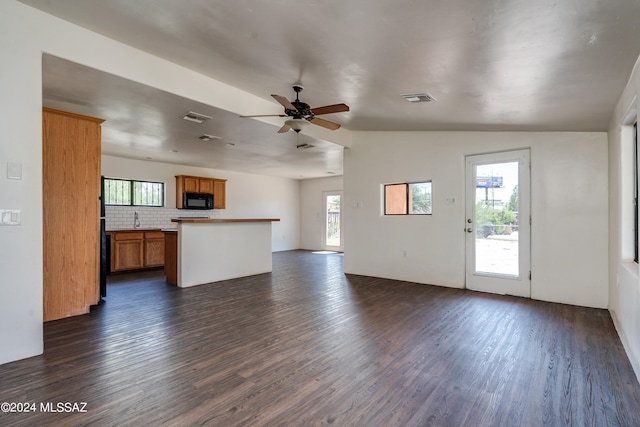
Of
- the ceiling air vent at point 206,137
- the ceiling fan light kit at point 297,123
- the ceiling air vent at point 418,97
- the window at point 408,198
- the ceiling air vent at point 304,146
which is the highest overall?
the ceiling air vent at point 418,97

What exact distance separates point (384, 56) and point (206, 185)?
22.0 ft

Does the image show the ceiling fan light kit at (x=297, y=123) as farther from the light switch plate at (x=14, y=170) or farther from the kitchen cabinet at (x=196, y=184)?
the kitchen cabinet at (x=196, y=184)

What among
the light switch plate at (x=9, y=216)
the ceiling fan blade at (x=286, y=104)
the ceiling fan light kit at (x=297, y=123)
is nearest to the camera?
the light switch plate at (x=9, y=216)

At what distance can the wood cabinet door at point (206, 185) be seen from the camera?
825 centimetres

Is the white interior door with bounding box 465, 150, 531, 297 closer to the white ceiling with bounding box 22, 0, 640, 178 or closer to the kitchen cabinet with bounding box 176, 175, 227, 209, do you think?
the white ceiling with bounding box 22, 0, 640, 178

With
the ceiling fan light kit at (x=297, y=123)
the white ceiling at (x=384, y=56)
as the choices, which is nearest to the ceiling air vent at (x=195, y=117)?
the white ceiling at (x=384, y=56)

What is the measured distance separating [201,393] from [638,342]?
3.00 meters

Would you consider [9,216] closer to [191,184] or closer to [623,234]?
[623,234]

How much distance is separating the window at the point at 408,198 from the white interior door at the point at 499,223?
0.66 meters

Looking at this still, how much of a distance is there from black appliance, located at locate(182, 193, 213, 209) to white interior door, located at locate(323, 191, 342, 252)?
141 inches

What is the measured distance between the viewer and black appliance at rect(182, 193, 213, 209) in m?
7.91

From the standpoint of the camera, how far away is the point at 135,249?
6.62 metres

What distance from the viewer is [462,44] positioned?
227cm

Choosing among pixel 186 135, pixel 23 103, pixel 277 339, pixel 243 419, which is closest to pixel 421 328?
pixel 277 339
